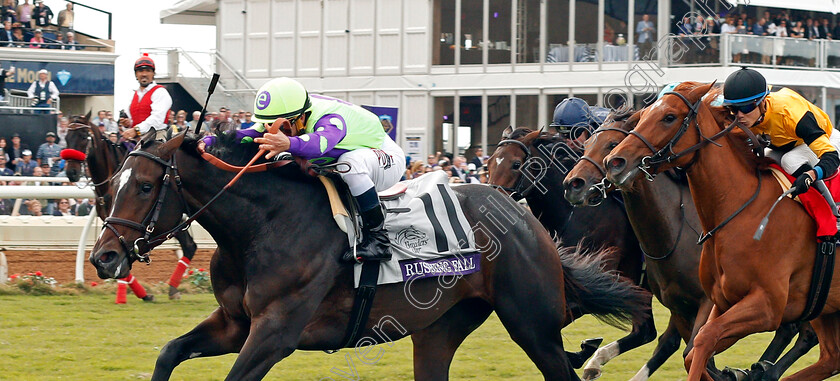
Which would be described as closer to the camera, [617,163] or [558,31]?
[617,163]

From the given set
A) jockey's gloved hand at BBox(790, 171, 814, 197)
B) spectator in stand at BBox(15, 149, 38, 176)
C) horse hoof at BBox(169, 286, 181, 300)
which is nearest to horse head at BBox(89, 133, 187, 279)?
jockey's gloved hand at BBox(790, 171, 814, 197)

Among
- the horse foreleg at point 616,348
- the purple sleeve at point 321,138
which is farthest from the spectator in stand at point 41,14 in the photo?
the purple sleeve at point 321,138

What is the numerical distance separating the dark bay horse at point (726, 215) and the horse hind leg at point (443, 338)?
42.5 inches

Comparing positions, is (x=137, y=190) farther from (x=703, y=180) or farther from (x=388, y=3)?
(x=388, y=3)

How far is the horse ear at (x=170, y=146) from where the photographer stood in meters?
4.57

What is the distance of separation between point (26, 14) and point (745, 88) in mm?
14889

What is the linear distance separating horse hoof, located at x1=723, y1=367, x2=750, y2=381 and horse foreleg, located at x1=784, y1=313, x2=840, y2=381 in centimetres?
Answer: 28

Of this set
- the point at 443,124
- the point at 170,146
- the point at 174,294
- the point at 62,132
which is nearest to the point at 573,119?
the point at 170,146

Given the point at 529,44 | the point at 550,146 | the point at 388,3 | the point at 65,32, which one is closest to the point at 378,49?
the point at 388,3

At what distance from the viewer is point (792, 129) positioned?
16.5 ft

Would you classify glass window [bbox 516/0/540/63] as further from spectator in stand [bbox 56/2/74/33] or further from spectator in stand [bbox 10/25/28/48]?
spectator in stand [bbox 10/25/28/48]

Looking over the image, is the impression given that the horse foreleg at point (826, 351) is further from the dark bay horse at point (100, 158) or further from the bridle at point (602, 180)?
the dark bay horse at point (100, 158)

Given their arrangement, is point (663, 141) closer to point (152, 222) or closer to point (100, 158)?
point (152, 222)

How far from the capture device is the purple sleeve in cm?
468
